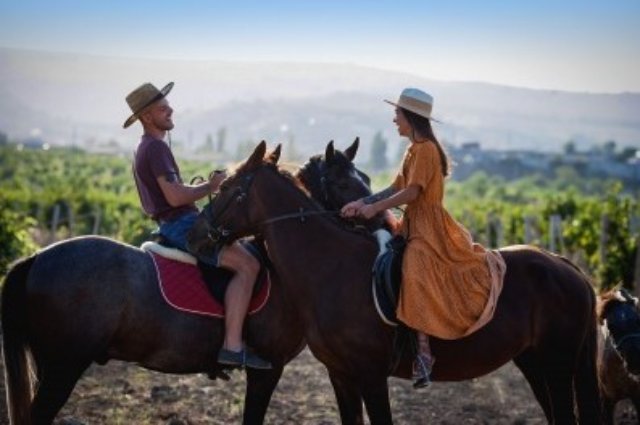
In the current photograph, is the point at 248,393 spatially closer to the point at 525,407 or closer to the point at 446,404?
the point at 446,404

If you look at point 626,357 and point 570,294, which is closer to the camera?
point 570,294

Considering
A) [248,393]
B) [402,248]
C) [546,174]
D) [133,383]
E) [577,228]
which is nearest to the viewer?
[402,248]

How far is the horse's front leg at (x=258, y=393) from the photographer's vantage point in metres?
5.99

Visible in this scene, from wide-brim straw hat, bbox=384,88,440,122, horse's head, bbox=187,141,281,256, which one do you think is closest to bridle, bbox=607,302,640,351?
wide-brim straw hat, bbox=384,88,440,122

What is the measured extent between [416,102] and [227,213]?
68.1 inches

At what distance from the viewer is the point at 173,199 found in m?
5.92

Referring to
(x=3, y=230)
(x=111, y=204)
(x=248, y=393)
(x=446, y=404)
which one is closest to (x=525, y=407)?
(x=446, y=404)

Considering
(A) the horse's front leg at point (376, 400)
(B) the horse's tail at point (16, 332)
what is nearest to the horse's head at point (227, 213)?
(B) the horse's tail at point (16, 332)

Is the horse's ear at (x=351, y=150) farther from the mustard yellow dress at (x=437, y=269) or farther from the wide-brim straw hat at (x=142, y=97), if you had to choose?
the wide-brim straw hat at (x=142, y=97)

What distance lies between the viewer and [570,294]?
19.2 feet

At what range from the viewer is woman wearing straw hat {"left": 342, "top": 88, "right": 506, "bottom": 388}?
542 cm

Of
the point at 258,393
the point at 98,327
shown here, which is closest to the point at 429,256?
the point at 258,393

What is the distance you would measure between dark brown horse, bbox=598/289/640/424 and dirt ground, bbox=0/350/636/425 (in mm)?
1367

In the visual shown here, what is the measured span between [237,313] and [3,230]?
38.6 ft
